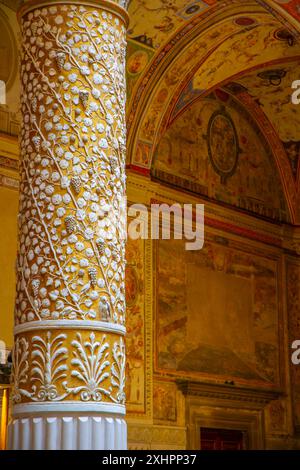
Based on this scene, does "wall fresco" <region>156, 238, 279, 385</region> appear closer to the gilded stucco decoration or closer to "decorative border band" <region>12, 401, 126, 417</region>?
the gilded stucco decoration

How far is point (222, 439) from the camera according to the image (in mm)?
12469

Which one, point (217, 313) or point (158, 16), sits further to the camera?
point (217, 313)

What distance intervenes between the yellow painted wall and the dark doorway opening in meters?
3.90

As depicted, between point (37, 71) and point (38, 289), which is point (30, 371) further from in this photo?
point (37, 71)

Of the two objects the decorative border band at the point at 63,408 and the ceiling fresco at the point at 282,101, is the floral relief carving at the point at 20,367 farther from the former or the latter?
the ceiling fresco at the point at 282,101

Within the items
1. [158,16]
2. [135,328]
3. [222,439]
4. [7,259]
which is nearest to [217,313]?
[222,439]

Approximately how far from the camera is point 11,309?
950 centimetres

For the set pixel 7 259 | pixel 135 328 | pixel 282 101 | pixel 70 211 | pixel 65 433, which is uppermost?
pixel 282 101

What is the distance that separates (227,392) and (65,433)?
7563 millimetres

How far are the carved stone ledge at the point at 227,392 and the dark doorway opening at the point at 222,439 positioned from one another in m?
0.47

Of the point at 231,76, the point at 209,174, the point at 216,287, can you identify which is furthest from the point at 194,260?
the point at 231,76

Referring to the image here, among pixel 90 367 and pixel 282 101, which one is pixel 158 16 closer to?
pixel 282 101

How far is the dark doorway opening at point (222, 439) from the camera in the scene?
12.2 m

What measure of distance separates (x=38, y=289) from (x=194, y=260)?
7279 mm
